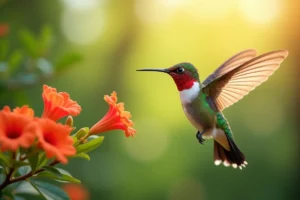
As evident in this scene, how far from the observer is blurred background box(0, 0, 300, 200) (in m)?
7.16

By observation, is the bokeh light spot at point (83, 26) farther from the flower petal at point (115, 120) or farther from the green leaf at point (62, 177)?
the green leaf at point (62, 177)

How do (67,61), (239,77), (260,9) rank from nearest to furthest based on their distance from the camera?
(239,77)
(67,61)
(260,9)

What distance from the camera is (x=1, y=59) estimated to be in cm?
294

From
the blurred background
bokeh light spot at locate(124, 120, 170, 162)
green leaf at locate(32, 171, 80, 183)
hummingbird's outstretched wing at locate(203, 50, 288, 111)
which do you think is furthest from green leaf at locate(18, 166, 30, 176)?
bokeh light spot at locate(124, 120, 170, 162)

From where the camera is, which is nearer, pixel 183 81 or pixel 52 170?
pixel 52 170

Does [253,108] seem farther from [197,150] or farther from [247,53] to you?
[247,53]

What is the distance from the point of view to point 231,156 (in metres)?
2.24

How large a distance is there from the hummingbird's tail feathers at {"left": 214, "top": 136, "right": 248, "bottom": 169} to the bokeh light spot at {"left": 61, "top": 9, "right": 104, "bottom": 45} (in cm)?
624

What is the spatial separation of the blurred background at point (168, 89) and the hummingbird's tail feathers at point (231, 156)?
154 inches

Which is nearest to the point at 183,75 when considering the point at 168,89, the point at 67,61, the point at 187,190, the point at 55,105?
the point at 55,105

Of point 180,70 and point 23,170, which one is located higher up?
point 180,70

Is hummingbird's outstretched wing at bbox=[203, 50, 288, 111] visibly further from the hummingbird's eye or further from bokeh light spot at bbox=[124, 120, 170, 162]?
bokeh light spot at bbox=[124, 120, 170, 162]

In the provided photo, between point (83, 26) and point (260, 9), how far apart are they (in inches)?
130

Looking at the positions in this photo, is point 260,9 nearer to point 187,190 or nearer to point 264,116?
point 264,116
